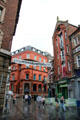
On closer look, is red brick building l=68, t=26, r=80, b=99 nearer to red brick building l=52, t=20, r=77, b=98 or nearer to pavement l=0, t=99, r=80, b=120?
red brick building l=52, t=20, r=77, b=98

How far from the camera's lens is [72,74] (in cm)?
1759

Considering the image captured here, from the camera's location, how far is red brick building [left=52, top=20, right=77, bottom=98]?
19103 millimetres

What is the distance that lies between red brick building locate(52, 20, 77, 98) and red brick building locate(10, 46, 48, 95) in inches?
679

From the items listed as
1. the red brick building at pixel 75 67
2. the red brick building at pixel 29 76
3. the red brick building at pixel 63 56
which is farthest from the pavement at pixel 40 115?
the red brick building at pixel 29 76

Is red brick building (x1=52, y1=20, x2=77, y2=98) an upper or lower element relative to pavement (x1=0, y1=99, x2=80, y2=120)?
upper

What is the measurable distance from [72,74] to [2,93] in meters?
12.5

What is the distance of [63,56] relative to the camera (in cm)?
2134

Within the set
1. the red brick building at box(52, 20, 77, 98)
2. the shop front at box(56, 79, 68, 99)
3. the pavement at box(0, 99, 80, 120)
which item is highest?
the red brick building at box(52, 20, 77, 98)

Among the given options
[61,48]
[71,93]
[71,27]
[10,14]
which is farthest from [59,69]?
[10,14]

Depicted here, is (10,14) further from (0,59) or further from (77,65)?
(77,65)

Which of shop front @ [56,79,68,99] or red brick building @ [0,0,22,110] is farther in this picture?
shop front @ [56,79,68,99]

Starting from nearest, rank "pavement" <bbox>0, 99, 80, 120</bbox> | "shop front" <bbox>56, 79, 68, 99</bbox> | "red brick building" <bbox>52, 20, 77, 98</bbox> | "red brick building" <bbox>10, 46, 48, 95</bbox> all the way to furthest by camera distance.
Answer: "pavement" <bbox>0, 99, 80, 120</bbox> < "shop front" <bbox>56, 79, 68, 99</bbox> < "red brick building" <bbox>52, 20, 77, 98</bbox> < "red brick building" <bbox>10, 46, 48, 95</bbox>

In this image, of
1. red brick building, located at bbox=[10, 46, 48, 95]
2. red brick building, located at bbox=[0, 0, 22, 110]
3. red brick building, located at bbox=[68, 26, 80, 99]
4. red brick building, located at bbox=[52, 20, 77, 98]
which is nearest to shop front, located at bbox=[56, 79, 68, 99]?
red brick building, located at bbox=[52, 20, 77, 98]

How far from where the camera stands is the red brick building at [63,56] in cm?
1910
